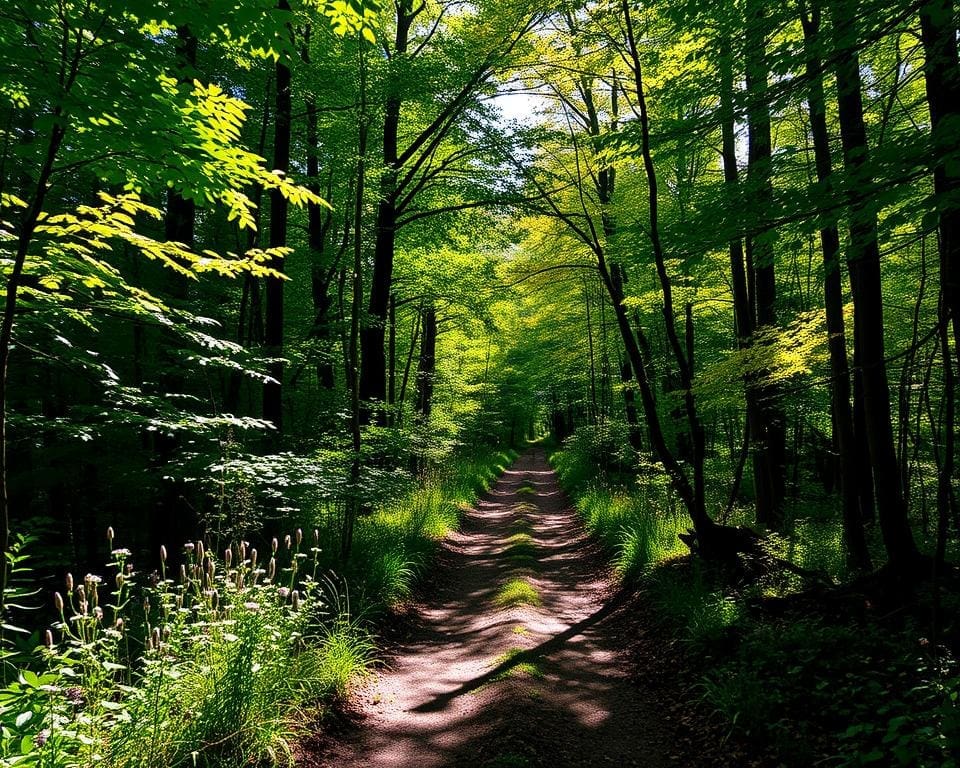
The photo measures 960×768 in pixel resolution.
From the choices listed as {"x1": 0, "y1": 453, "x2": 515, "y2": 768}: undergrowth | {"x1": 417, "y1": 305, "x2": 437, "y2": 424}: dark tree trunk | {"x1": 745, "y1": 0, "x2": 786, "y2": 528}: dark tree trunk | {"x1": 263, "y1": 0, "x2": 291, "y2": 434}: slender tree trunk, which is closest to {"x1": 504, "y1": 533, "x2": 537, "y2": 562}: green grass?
{"x1": 0, "y1": 453, "x2": 515, "y2": 768}: undergrowth

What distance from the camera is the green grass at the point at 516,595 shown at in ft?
23.2

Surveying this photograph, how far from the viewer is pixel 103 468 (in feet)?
28.9

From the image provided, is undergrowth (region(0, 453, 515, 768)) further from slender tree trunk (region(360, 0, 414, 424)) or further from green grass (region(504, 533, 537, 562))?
slender tree trunk (region(360, 0, 414, 424))

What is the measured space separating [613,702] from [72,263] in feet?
18.3

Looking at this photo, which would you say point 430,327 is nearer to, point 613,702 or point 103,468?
point 103,468

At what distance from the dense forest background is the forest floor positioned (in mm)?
967

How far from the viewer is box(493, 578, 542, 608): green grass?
23.2 feet

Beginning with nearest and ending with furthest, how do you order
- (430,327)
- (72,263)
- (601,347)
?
(72,263), (601,347), (430,327)

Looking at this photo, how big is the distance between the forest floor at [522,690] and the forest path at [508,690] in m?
0.01

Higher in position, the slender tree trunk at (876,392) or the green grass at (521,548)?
the slender tree trunk at (876,392)

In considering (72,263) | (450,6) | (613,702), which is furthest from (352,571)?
(450,6)

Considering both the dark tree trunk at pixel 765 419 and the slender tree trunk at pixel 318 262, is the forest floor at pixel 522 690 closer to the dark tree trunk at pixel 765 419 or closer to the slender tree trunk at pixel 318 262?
the dark tree trunk at pixel 765 419

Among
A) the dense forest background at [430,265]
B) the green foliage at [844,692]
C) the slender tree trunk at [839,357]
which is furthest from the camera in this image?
the slender tree trunk at [839,357]

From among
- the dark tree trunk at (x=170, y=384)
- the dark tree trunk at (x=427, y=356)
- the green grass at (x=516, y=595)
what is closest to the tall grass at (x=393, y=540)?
the green grass at (x=516, y=595)
